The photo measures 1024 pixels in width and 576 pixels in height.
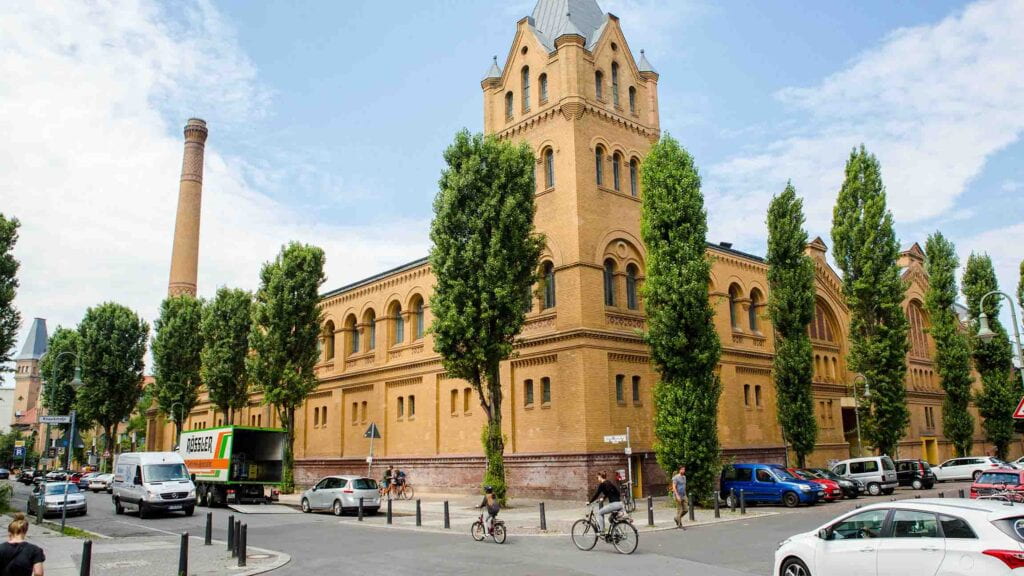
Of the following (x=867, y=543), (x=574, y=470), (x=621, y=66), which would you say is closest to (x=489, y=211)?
A: (x=574, y=470)

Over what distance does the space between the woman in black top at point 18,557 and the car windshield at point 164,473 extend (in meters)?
20.2

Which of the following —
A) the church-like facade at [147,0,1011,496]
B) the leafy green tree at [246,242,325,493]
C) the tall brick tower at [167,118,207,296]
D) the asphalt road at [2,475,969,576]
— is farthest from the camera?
the tall brick tower at [167,118,207,296]

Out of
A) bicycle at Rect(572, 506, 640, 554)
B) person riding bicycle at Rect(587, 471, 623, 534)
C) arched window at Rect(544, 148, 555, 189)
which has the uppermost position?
arched window at Rect(544, 148, 555, 189)

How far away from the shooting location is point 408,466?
3553 cm

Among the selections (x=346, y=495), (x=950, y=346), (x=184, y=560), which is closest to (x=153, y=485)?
(x=346, y=495)

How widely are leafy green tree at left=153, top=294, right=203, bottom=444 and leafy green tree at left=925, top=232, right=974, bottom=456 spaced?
4685 centimetres

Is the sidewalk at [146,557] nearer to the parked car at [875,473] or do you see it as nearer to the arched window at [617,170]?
the arched window at [617,170]

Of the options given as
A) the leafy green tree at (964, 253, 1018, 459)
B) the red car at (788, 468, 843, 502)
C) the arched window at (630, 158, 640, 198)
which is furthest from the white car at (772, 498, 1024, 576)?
the leafy green tree at (964, 253, 1018, 459)

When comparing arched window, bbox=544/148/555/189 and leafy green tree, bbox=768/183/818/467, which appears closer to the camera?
arched window, bbox=544/148/555/189

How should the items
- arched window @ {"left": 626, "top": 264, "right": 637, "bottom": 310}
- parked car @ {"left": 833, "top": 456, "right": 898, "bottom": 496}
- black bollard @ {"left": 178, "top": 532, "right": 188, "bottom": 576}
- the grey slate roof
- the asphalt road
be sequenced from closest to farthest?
1. black bollard @ {"left": 178, "top": 532, "right": 188, "bottom": 576}
2. the asphalt road
3. parked car @ {"left": 833, "top": 456, "right": 898, "bottom": 496}
4. arched window @ {"left": 626, "top": 264, "right": 637, "bottom": 310}
5. the grey slate roof

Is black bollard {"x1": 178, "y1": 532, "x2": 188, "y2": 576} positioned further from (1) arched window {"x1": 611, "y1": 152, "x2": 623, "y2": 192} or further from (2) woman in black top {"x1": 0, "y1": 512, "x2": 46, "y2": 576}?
(1) arched window {"x1": 611, "y1": 152, "x2": 623, "y2": 192}

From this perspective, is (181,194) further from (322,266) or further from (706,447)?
(706,447)

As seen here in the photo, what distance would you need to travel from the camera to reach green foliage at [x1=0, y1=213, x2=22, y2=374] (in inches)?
1192

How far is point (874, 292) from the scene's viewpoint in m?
34.8
